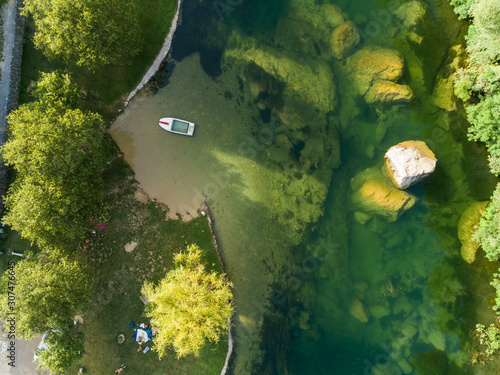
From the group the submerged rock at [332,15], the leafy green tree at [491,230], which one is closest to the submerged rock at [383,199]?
the leafy green tree at [491,230]

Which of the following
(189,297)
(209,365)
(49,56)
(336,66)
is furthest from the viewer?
(336,66)

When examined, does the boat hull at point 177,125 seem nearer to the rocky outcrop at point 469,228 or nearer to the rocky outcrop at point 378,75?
the rocky outcrop at point 378,75

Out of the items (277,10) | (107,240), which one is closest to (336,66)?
(277,10)

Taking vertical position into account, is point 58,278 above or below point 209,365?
above

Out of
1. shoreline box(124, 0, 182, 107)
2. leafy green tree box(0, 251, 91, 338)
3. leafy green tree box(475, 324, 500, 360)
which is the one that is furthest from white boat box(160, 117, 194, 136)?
leafy green tree box(475, 324, 500, 360)

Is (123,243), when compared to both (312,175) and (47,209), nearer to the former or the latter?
(47,209)

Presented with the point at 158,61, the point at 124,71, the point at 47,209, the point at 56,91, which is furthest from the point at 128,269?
the point at 158,61

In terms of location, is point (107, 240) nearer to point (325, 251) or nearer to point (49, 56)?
point (49, 56)
